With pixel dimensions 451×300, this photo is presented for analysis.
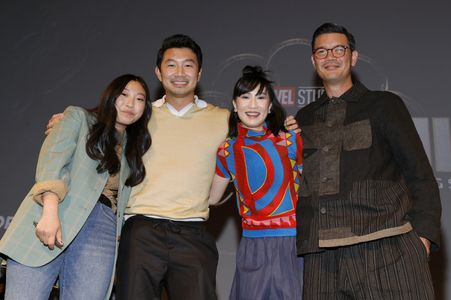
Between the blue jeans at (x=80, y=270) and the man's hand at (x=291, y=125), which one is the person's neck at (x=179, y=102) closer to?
the man's hand at (x=291, y=125)

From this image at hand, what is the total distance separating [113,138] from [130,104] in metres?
0.16

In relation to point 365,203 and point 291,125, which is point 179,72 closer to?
point 291,125

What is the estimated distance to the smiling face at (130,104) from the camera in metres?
2.44

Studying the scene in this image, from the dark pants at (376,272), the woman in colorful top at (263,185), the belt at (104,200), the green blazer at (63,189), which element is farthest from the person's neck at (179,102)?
the dark pants at (376,272)

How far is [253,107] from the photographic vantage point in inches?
97.7

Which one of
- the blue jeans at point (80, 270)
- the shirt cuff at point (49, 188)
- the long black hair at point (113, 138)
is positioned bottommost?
the blue jeans at point (80, 270)

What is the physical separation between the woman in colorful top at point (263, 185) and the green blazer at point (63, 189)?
1.67 feet

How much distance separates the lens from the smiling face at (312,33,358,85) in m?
2.39

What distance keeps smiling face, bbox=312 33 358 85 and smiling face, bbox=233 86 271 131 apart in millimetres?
266

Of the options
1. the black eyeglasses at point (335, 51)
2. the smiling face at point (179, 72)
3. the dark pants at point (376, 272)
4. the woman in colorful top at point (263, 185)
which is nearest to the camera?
the dark pants at point (376, 272)

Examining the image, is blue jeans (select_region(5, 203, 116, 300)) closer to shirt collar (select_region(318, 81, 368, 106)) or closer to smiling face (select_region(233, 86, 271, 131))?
smiling face (select_region(233, 86, 271, 131))

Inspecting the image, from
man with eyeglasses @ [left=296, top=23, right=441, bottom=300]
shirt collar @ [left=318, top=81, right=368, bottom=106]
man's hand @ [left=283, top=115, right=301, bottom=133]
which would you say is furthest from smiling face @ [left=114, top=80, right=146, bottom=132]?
shirt collar @ [left=318, top=81, right=368, bottom=106]

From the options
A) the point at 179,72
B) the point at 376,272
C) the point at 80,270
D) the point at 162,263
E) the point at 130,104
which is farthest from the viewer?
the point at 179,72

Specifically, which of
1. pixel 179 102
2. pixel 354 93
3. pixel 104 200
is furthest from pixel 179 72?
pixel 354 93
